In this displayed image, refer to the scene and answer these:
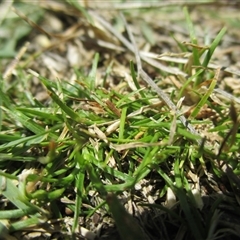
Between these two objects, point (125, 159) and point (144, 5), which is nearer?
point (125, 159)

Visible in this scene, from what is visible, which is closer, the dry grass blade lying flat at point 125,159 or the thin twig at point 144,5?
the dry grass blade lying flat at point 125,159

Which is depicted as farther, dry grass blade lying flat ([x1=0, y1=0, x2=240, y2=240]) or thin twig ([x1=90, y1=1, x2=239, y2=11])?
thin twig ([x1=90, y1=1, x2=239, y2=11])

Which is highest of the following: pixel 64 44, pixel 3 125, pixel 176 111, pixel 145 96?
pixel 64 44

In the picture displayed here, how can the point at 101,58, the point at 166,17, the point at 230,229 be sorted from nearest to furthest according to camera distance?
1. the point at 230,229
2. the point at 101,58
3. the point at 166,17

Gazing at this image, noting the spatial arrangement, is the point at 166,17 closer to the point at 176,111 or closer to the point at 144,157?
the point at 176,111

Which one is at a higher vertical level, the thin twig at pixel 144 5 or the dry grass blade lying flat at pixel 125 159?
the thin twig at pixel 144 5

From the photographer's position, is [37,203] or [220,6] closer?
[37,203]

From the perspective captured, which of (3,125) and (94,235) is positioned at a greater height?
(3,125)

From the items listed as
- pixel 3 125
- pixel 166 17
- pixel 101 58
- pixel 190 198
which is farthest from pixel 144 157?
pixel 166 17

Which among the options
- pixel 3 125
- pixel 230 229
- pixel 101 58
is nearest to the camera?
pixel 230 229

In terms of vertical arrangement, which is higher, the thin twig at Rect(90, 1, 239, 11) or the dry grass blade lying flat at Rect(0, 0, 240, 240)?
the thin twig at Rect(90, 1, 239, 11)

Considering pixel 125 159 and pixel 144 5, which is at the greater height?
pixel 144 5
